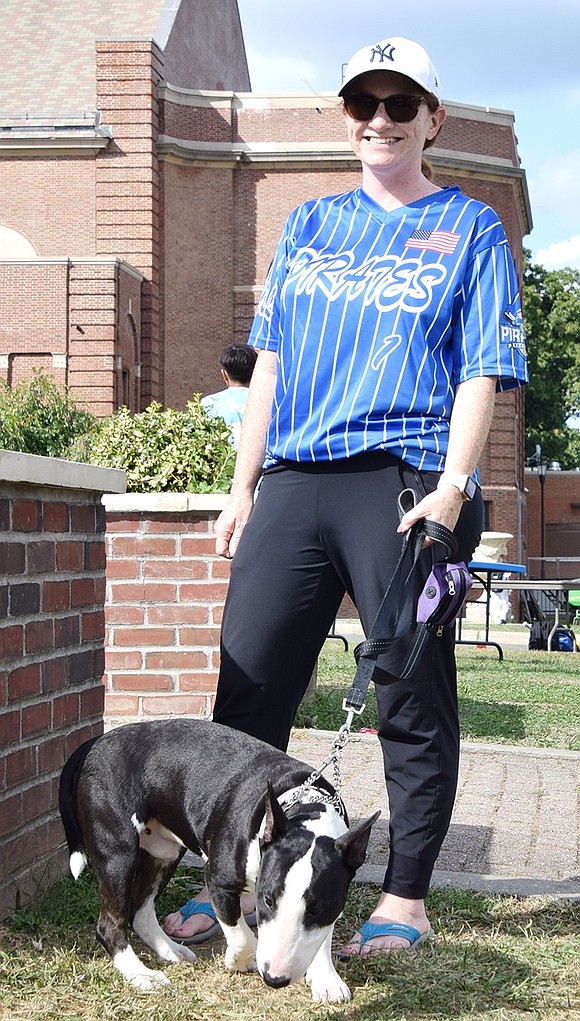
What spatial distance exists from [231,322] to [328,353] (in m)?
28.5

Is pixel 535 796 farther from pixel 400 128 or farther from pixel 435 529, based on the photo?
pixel 400 128

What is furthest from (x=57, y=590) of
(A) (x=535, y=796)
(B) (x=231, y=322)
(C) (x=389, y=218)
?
(B) (x=231, y=322)

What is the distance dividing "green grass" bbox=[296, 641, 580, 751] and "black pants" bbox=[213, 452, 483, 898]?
12.2ft

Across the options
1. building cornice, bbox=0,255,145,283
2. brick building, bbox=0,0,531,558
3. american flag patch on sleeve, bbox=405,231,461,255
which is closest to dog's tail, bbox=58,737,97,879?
american flag patch on sleeve, bbox=405,231,461,255

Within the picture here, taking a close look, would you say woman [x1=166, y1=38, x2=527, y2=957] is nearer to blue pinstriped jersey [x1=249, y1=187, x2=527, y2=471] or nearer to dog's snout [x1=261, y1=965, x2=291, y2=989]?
blue pinstriped jersey [x1=249, y1=187, x2=527, y2=471]

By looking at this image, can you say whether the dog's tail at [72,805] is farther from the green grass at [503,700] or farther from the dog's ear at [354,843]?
the green grass at [503,700]

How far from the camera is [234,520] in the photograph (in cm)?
349

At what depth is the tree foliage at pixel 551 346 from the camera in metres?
47.0

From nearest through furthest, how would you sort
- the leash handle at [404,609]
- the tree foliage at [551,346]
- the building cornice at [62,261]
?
the leash handle at [404,609]
the building cornice at [62,261]
the tree foliage at [551,346]

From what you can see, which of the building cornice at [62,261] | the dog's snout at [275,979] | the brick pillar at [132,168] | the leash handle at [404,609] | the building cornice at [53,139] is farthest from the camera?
the brick pillar at [132,168]

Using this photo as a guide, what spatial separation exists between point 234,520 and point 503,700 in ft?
19.8

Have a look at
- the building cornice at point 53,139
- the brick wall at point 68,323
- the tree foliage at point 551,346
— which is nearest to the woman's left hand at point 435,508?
the brick wall at point 68,323

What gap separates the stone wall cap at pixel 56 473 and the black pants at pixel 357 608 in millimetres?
626

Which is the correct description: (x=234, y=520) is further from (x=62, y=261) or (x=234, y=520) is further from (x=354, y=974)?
(x=62, y=261)
